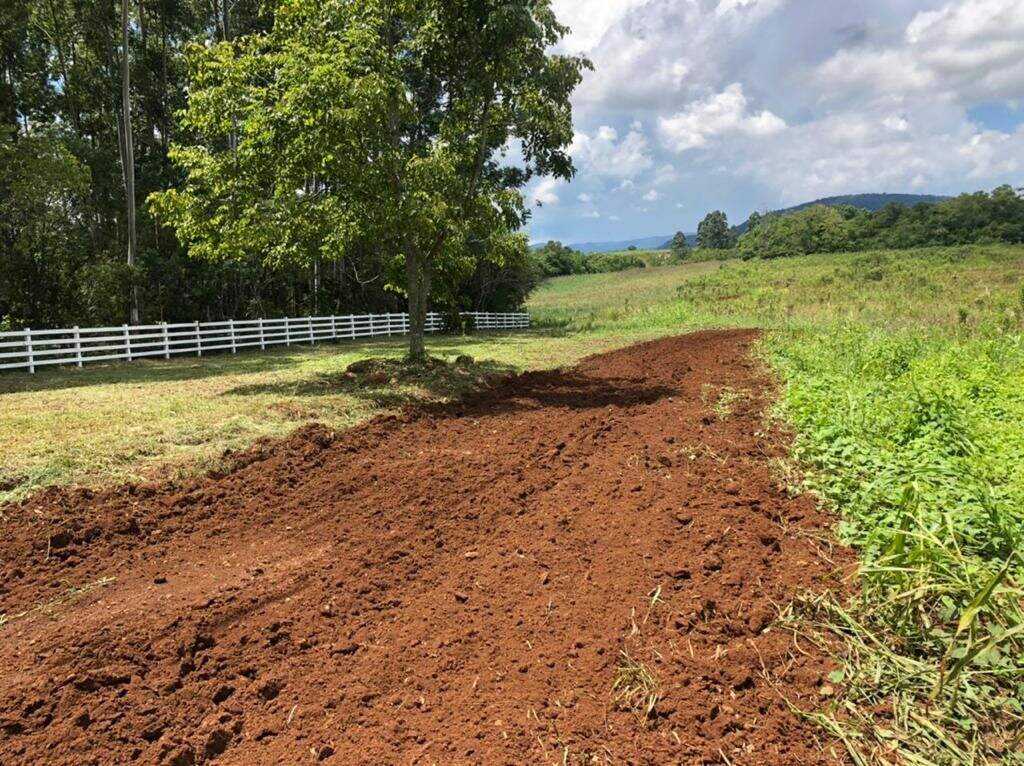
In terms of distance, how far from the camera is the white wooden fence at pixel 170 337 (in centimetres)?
1494

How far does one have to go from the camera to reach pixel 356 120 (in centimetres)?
1022

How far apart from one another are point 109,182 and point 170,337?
28.3 ft

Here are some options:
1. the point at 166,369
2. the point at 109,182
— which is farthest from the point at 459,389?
the point at 109,182

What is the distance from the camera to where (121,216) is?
26.0 m

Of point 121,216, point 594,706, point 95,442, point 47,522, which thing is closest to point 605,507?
point 594,706

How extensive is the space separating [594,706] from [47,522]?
4.50m

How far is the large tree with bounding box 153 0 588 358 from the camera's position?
34.3 ft

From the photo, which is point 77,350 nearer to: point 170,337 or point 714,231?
point 170,337

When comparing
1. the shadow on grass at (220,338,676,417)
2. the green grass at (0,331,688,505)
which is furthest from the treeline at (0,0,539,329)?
the shadow on grass at (220,338,676,417)

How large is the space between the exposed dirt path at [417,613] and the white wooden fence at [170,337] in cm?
1189

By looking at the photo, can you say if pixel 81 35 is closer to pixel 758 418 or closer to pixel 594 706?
pixel 758 418

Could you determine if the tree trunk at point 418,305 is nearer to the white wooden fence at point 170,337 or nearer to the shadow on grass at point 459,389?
the shadow on grass at point 459,389

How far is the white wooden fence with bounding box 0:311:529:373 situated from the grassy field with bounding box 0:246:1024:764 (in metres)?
1.29

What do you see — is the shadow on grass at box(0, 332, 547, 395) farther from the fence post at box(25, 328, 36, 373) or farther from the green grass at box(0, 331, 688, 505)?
the fence post at box(25, 328, 36, 373)
